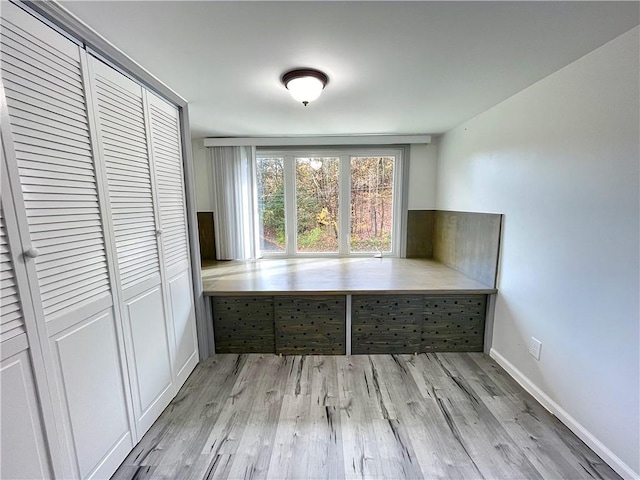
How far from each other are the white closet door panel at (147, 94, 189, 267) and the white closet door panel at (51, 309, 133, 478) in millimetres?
645

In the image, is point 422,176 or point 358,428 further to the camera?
point 422,176

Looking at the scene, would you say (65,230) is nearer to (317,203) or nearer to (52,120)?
(52,120)

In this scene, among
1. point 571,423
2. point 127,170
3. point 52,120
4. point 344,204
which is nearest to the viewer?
point 52,120

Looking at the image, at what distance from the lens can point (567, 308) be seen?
158 centimetres

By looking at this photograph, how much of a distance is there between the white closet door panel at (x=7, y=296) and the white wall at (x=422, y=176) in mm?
3403

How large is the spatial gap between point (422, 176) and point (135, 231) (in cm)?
310

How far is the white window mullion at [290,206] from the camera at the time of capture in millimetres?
3455

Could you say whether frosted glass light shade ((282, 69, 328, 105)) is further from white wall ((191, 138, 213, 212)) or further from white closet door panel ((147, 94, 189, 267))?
white wall ((191, 138, 213, 212))

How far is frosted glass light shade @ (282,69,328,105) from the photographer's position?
1561 mm

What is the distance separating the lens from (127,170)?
1.46 metres

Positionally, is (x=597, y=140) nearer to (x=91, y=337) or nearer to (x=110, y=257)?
(x=110, y=257)

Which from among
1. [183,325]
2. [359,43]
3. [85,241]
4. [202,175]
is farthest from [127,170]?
[202,175]

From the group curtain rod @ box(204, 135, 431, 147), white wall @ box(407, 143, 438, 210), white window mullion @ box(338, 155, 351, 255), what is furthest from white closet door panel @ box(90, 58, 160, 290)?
white wall @ box(407, 143, 438, 210)

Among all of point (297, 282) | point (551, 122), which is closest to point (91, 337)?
point (297, 282)
